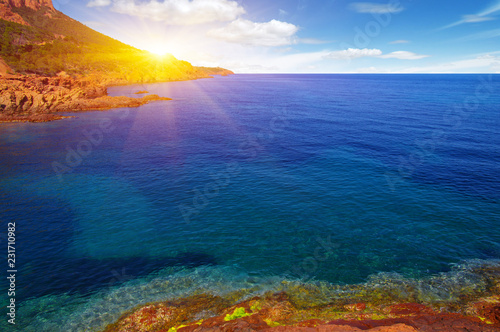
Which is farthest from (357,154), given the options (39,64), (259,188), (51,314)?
(39,64)

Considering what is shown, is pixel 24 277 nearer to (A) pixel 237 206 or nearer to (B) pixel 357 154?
(A) pixel 237 206

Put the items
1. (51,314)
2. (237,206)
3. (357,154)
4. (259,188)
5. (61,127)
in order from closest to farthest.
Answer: (51,314)
(237,206)
(259,188)
(357,154)
(61,127)

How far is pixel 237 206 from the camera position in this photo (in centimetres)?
3947

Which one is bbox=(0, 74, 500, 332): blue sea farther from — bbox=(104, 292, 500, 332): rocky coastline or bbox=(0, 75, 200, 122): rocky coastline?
bbox=(0, 75, 200, 122): rocky coastline

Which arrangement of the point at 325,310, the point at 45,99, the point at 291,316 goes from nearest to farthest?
the point at 291,316 < the point at 325,310 < the point at 45,99

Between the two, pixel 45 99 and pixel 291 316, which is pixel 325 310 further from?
pixel 45 99

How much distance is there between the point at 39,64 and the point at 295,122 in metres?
193

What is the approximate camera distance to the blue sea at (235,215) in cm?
2534

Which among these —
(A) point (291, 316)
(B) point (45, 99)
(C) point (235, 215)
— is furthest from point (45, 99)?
(A) point (291, 316)

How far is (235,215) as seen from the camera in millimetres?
37156

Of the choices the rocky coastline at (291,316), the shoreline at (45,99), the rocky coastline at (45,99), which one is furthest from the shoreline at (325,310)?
the rocky coastline at (45,99)

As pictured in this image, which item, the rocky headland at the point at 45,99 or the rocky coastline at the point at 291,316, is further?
the rocky headland at the point at 45,99

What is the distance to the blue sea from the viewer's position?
83.1 feet

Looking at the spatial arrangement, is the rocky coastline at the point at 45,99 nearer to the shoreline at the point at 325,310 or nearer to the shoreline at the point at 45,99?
the shoreline at the point at 45,99
